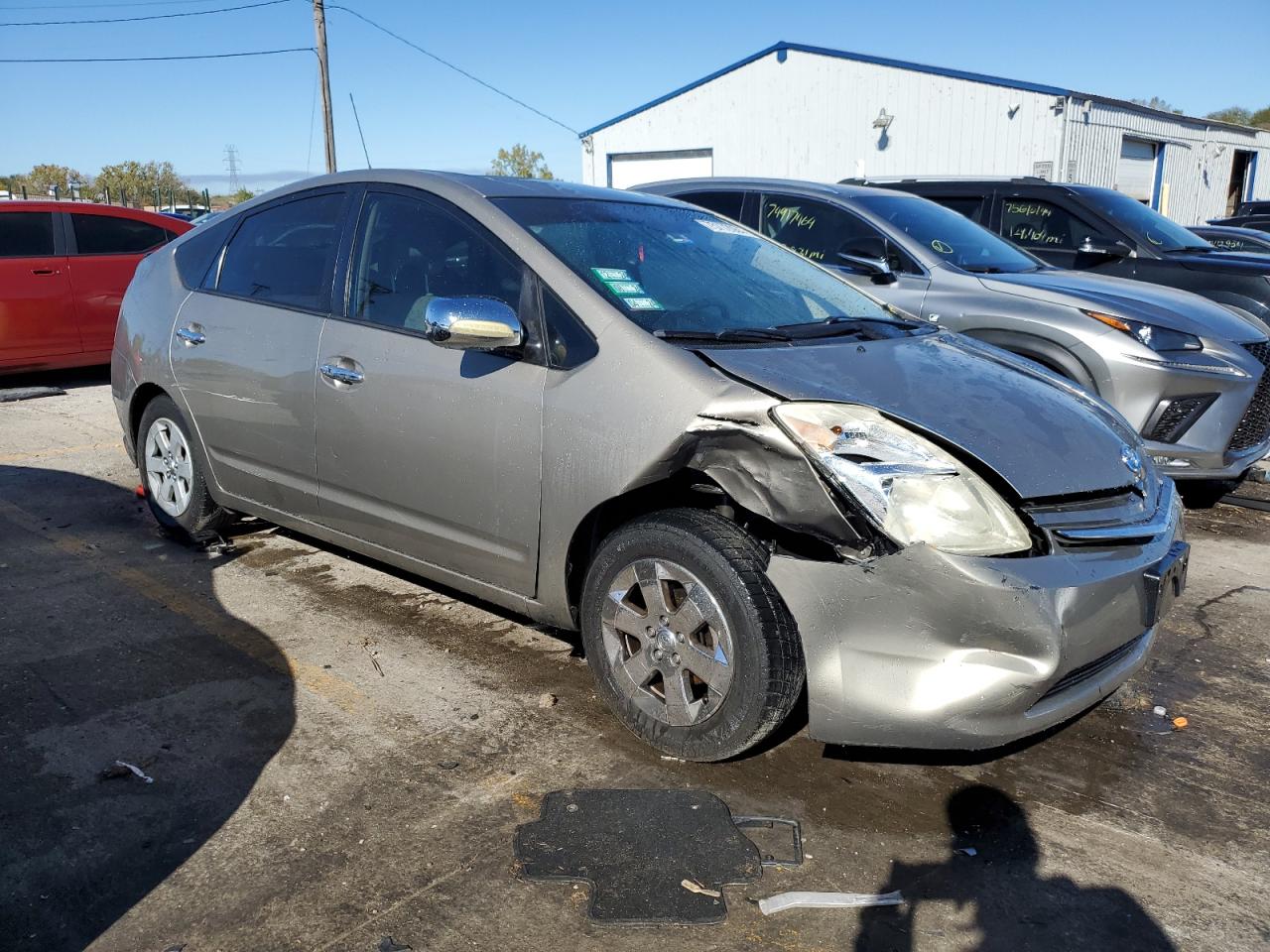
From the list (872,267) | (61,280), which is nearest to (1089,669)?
(872,267)

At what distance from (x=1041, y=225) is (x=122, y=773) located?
787cm

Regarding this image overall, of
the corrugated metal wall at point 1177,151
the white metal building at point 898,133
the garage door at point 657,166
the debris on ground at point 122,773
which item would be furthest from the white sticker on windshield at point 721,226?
the garage door at point 657,166

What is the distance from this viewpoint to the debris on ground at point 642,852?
2.56 meters

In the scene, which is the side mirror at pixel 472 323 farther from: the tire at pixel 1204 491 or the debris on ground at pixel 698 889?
the tire at pixel 1204 491

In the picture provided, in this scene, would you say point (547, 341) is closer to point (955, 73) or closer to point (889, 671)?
point (889, 671)

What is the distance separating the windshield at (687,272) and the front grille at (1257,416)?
109 inches

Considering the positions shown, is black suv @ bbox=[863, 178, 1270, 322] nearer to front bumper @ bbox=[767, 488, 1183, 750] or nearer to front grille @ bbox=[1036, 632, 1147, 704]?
front grille @ bbox=[1036, 632, 1147, 704]

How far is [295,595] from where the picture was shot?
461 cm

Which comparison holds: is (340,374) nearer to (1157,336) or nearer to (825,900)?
(825,900)

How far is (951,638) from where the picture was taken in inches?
108

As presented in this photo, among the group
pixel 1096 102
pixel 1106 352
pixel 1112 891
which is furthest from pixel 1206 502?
pixel 1096 102

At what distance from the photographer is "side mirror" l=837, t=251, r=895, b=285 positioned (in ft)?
21.3

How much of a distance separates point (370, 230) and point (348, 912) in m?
2.55

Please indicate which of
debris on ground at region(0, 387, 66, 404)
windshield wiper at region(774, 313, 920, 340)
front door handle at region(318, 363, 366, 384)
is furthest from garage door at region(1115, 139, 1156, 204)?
front door handle at region(318, 363, 366, 384)
